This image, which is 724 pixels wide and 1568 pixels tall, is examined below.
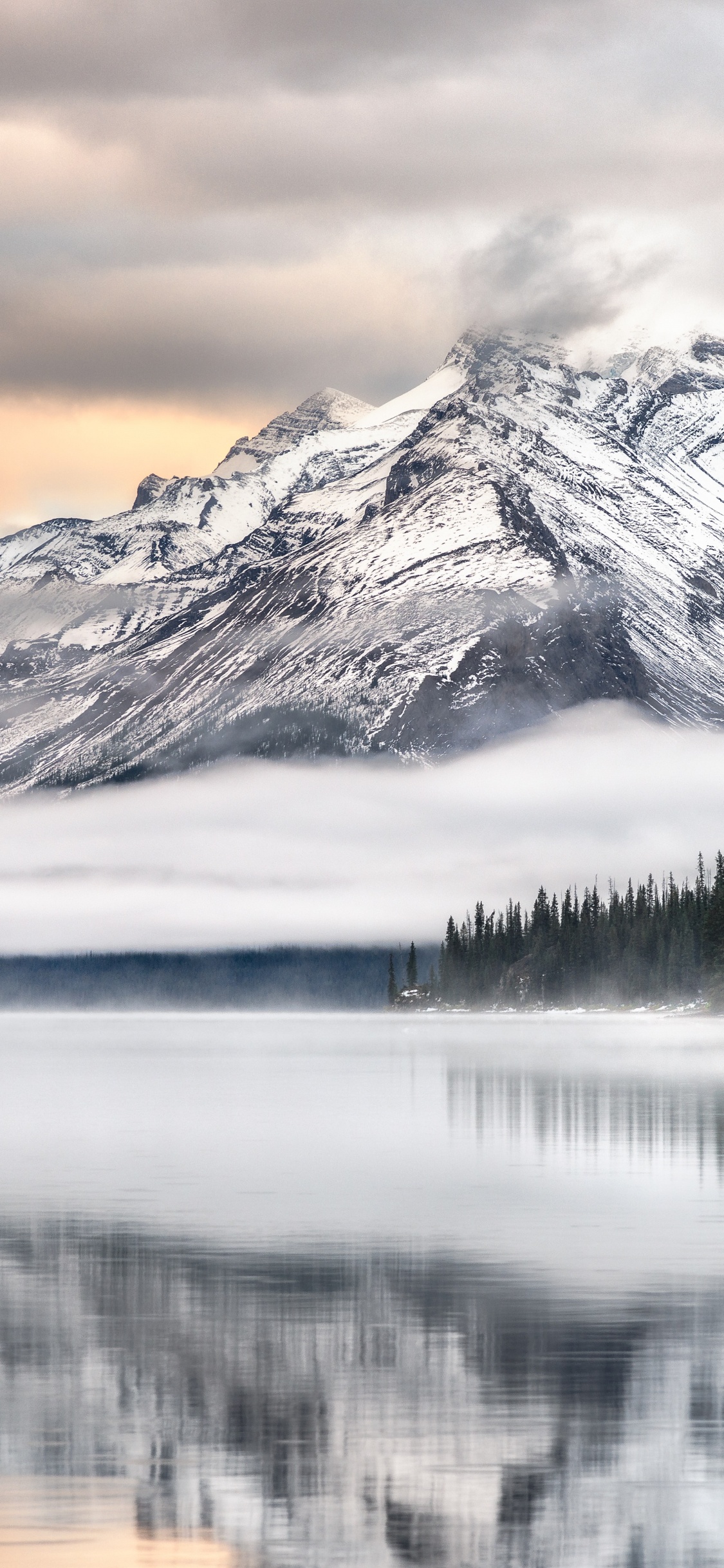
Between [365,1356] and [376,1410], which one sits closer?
[376,1410]

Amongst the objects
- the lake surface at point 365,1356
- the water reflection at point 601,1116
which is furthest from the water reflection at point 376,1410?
the water reflection at point 601,1116

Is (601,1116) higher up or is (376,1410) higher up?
(376,1410)

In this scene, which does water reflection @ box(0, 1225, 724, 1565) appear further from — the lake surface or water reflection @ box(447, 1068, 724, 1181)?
water reflection @ box(447, 1068, 724, 1181)

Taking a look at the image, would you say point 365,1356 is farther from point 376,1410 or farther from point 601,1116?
point 601,1116

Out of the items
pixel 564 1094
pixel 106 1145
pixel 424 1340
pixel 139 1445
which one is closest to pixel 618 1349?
pixel 424 1340

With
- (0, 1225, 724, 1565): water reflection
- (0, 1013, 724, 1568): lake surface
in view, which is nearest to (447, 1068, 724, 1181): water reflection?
(0, 1013, 724, 1568): lake surface

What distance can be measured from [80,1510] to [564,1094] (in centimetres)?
7673

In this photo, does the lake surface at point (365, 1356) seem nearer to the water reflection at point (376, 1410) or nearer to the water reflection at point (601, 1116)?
the water reflection at point (376, 1410)

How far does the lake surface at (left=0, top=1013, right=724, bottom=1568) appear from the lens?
909 inches

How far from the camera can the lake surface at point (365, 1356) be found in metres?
23.1

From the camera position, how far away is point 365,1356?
3203 centimetres

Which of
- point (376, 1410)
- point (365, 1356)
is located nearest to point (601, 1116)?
point (365, 1356)

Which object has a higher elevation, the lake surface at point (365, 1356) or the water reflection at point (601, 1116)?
the lake surface at point (365, 1356)

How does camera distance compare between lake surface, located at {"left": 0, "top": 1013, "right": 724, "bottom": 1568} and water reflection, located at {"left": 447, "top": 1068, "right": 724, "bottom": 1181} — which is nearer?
lake surface, located at {"left": 0, "top": 1013, "right": 724, "bottom": 1568}
